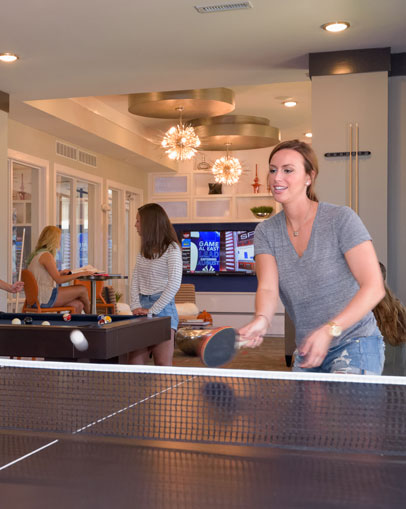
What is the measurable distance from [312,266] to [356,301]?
234 mm

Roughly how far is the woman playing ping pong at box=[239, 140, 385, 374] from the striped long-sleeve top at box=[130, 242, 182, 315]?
2.13m

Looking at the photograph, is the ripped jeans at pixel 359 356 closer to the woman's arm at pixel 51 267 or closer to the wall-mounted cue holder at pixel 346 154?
the wall-mounted cue holder at pixel 346 154

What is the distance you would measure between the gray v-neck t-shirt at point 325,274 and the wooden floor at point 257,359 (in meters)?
4.92

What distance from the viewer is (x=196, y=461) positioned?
5.35 feet

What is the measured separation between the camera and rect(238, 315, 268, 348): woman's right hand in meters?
2.04

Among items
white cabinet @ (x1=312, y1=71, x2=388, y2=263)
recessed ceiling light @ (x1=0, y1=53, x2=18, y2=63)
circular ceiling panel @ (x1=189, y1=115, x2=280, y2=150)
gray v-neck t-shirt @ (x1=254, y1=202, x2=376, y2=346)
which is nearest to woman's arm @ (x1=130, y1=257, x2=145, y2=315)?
white cabinet @ (x1=312, y1=71, x2=388, y2=263)

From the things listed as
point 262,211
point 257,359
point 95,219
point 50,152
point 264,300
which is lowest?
point 257,359

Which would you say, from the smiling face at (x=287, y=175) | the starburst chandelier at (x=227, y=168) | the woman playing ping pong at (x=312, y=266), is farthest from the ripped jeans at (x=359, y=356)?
the starburst chandelier at (x=227, y=168)

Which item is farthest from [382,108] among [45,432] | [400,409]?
[45,432]

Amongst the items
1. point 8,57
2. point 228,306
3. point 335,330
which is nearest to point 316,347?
point 335,330

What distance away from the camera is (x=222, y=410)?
86.8 inches

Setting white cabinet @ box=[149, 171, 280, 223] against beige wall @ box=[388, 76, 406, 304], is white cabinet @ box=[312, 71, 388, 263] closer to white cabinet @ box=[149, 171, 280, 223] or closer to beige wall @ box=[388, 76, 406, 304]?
beige wall @ box=[388, 76, 406, 304]

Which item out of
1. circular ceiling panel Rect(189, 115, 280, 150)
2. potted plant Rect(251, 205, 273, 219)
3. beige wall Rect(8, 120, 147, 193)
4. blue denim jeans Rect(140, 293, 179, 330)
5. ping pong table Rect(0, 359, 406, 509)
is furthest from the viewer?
potted plant Rect(251, 205, 273, 219)

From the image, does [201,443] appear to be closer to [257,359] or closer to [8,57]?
[8,57]
